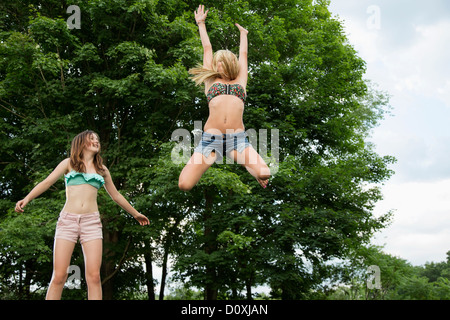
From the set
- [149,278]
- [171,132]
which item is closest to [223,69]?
[171,132]

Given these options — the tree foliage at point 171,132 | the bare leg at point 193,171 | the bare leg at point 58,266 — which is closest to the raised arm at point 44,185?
the bare leg at point 58,266

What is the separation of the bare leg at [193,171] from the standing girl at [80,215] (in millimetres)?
810

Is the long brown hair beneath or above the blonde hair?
beneath

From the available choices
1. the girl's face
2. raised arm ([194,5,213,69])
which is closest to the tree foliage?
raised arm ([194,5,213,69])

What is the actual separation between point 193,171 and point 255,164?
0.58 metres

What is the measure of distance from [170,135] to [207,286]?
4.87 metres

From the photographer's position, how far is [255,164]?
161 inches

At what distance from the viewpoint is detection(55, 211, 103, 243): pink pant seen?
4.03m

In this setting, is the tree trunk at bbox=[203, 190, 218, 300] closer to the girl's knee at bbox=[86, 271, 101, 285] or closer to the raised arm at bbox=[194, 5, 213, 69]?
the raised arm at bbox=[194, 5, 213, 69]

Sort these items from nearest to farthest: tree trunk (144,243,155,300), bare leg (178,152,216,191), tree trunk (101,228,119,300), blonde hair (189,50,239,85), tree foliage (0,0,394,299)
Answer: bare leg (178,152,216,191) → blonde hair (189,50,239,85) → tree foliage (0,0,394,299) → tree trunk (101,228,119,300) → tree trunk (144,243,155,300)

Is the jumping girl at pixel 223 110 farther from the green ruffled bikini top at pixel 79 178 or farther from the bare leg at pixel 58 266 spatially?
the bare leg at pixel 58 266

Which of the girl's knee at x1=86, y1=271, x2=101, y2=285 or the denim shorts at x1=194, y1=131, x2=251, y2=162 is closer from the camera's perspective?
the girl's knee at x1=86, y1=271, x2=101, y2=285

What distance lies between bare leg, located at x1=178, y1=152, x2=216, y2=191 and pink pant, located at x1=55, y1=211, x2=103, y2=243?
86 cm
